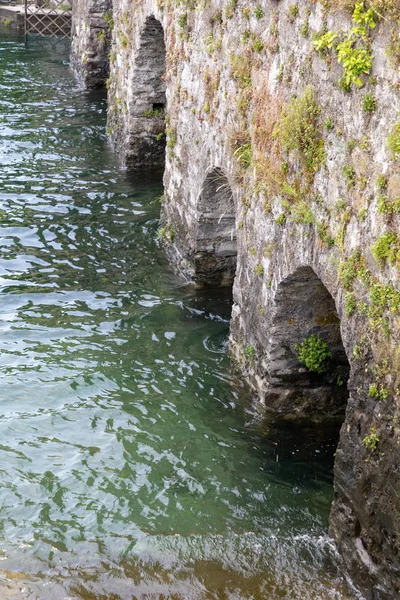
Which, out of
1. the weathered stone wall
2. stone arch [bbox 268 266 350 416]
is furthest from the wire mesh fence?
stone arch [bbox 268 266 350 416]

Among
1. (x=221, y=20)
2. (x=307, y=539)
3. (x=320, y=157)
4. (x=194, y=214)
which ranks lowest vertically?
(x=307, y=539)

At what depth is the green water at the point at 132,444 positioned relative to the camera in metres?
6.75

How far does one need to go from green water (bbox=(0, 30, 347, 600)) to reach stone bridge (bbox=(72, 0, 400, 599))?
1.65 feet

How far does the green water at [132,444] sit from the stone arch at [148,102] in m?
2.91

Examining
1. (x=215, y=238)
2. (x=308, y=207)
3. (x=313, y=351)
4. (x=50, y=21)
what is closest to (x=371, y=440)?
(x=308, y=207)

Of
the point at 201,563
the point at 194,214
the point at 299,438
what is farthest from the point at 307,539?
the point at 194,214

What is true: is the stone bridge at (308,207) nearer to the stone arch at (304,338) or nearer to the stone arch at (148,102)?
the stone arch at (304,338)

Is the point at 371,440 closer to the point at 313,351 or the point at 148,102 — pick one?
the point at 313,351

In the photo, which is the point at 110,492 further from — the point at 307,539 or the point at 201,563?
the point at 307,539

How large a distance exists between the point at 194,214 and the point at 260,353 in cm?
319

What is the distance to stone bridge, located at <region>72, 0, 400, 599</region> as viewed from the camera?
20.2ft

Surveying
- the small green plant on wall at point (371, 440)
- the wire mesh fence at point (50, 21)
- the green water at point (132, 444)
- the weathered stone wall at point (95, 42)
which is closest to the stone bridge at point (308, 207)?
the small green plant on wall at point (371, 440)

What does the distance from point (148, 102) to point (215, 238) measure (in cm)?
532

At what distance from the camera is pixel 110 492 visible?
7.62 metres
